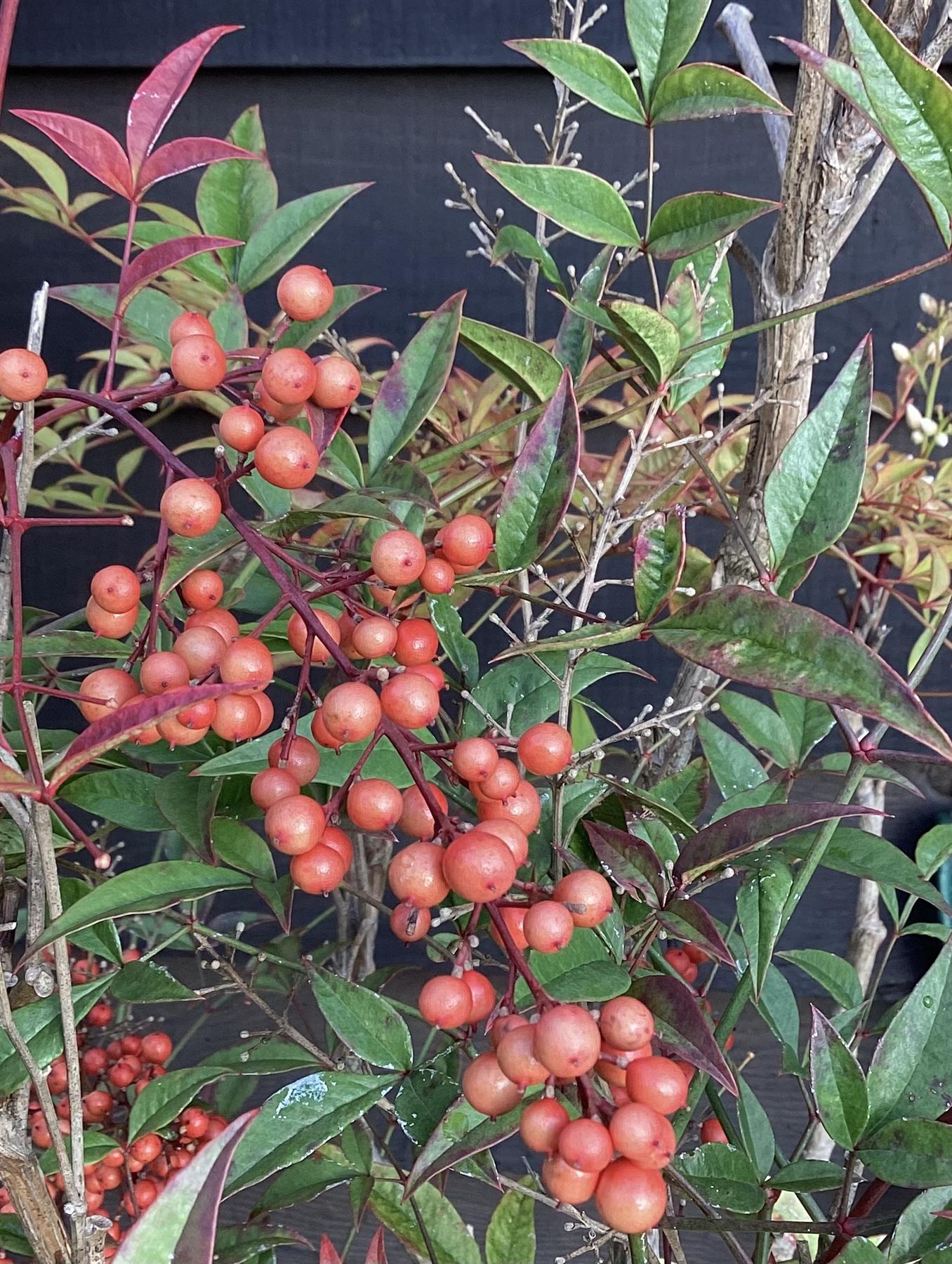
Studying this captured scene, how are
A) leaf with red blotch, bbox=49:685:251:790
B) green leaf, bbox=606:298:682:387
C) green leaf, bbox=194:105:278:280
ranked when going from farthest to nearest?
1. green leaf, bbox=194:105:278:280
2. green leaf, bbox=606:298:682:387
3. leaf with red blotch, bbox=49:685:251:790

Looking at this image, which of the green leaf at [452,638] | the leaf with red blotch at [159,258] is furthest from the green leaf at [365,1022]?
the leaf with red blotch at [159,258]

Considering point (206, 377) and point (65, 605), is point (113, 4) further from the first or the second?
point (206, 377)

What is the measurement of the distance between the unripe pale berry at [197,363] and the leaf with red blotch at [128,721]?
8cm

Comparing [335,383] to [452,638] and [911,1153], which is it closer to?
[452,638]

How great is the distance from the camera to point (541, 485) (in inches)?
9.8

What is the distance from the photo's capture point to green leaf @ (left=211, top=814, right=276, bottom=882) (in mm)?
315

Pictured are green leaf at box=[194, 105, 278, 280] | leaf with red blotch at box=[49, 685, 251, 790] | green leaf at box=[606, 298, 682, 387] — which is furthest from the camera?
green leaf at box=[194, 105, 278, 280]

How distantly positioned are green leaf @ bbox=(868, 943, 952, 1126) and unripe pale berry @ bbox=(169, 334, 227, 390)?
9.6 inches

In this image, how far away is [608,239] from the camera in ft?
1.00

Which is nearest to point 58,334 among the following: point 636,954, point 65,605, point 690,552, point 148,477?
point 148,477

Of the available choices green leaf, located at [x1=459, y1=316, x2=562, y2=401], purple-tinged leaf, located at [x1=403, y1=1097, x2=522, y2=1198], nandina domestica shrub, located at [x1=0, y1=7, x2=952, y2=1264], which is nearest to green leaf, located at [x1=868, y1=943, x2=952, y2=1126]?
nandina domestica shrub, located at [x1=0, y1=7, x2=952, y2=1264]

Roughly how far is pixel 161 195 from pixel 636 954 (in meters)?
0.87

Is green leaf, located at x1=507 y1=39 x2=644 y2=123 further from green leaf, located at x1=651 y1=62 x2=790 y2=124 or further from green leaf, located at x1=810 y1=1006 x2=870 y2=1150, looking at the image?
green leaf, located at x1=810 y1=1006 x2=870 y2=1150

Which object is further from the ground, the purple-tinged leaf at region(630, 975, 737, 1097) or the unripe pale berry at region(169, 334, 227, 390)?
the unripe pale berry at region(169, 334, 227, 390)
